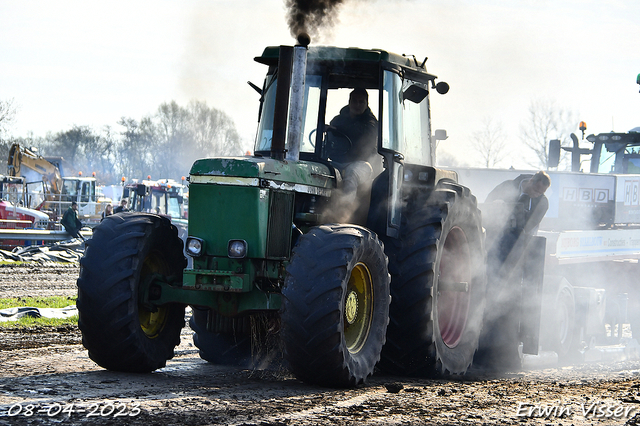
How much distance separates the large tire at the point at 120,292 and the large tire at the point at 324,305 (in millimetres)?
1334

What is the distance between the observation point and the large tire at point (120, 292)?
18.7 feet

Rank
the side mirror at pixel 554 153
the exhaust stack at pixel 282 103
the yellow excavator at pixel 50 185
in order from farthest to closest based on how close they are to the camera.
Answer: the yellow excavator at pixel 50 185 < the side mirror at pixel 554 153 < the exhaust stack at pixel 282 103

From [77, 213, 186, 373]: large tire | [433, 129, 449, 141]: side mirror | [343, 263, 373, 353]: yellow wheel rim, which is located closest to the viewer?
[77, 213, 186, 373]: large tire

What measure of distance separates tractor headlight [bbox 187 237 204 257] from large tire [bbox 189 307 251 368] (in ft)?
4.15

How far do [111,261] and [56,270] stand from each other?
1361cm

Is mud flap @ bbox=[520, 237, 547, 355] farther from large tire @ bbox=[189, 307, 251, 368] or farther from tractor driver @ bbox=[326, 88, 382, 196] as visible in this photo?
large tire @ bbox=[189, 307, 251, 368]

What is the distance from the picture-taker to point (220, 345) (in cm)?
719

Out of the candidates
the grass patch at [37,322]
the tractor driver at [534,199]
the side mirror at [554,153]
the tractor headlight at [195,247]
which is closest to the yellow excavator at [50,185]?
the side mirror at [554,153]

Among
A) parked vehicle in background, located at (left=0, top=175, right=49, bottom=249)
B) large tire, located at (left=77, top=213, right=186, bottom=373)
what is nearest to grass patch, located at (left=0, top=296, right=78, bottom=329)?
large tire, located at (left=77, top=213, right=186, bottom=373)

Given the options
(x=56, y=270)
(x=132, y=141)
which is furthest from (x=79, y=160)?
(x=56, y=270)

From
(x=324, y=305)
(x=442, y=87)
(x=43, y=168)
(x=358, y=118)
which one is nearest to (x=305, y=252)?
(x=324, y=305)

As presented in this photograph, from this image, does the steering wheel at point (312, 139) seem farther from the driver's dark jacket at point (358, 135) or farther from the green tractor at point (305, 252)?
the driver's dark jacket at point (358, 135)

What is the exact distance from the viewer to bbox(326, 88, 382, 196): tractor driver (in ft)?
23.2

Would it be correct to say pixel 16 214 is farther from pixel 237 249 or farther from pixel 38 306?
pixel 237 249
